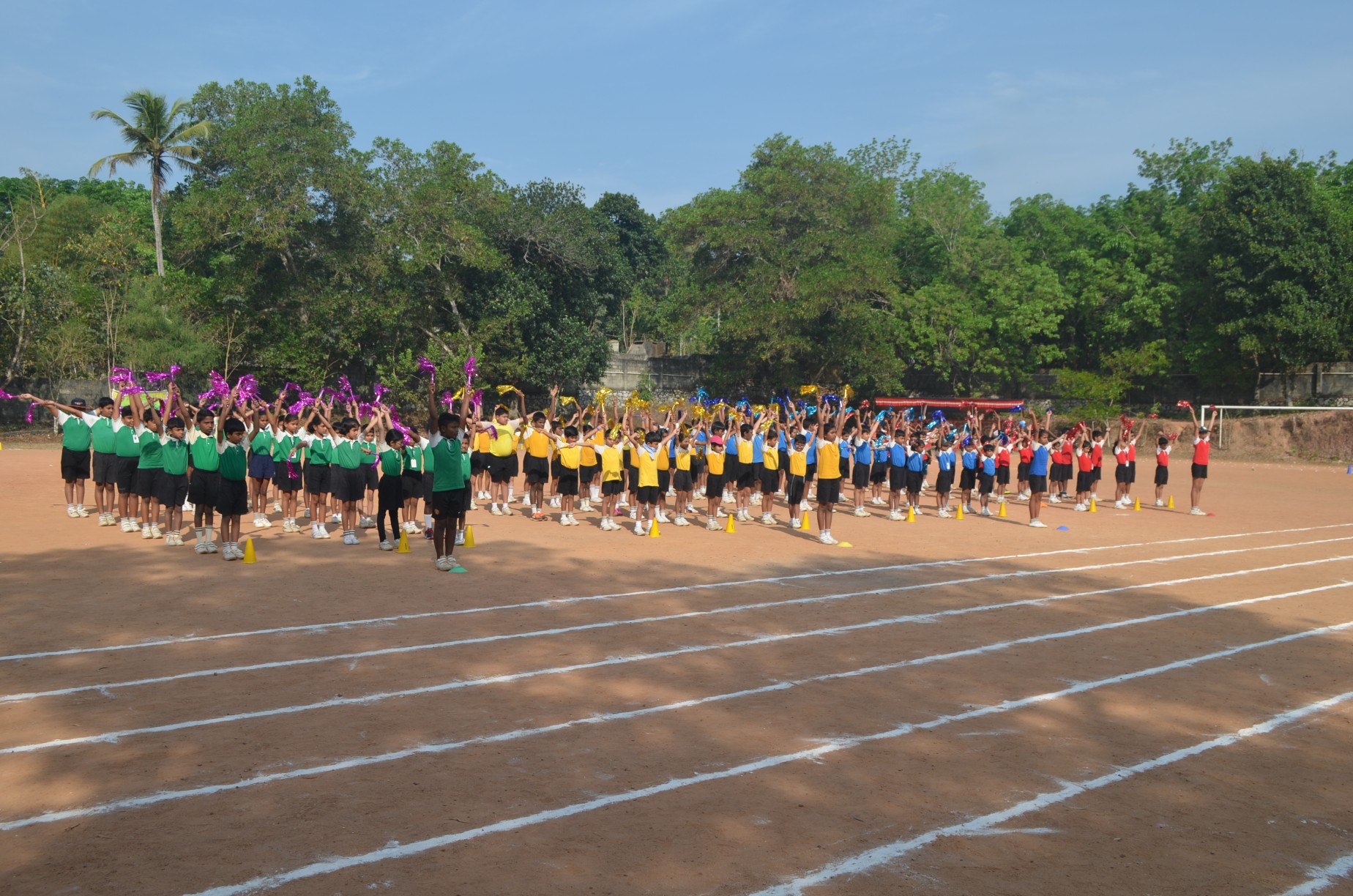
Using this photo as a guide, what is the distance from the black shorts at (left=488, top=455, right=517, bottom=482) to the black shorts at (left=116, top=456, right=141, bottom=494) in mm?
5349

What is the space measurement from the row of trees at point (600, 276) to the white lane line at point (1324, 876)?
3214 centimetres

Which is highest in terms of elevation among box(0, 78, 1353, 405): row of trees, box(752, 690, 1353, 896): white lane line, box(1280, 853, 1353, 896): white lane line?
box(0, 78, 1353, 405): row of trees

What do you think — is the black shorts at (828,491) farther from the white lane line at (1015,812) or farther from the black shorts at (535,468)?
the white lane line at (1015,812)

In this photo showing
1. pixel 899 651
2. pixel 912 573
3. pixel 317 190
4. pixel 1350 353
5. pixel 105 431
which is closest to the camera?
pixel 899 651

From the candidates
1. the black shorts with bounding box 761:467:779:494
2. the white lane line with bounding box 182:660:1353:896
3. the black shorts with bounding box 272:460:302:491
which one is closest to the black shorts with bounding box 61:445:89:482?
the black shorts with bounding box 272:460:302:491

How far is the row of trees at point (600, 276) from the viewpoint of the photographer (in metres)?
33.1

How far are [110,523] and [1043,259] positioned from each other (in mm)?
41523

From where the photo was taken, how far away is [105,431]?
13836 millimetres

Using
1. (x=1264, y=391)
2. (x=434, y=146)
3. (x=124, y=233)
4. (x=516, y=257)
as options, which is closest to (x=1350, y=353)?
(x=1264, y=391)

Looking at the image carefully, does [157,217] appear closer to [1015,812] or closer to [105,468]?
[105,468]

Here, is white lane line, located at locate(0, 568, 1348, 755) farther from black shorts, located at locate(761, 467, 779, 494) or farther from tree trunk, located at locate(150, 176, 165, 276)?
tree trunk, located at locate(150, 176, 165, 276)

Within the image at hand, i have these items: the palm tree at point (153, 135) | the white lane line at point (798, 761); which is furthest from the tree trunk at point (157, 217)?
the white lane line at point (798, 761)

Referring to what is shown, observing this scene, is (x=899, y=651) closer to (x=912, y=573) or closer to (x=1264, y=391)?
(x=912, y=573)

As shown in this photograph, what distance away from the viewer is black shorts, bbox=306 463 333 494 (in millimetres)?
13773
